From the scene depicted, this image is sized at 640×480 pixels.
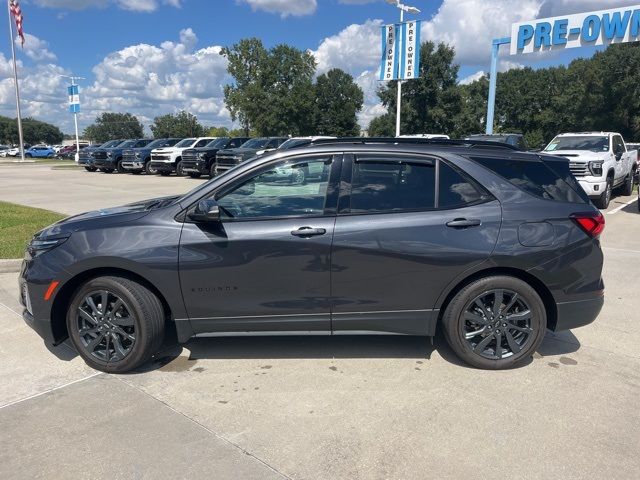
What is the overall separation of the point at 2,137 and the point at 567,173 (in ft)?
448

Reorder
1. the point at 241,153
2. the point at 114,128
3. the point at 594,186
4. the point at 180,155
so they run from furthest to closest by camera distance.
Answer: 1. the point at 114,128
2. the point at 180,155
3. the point at 241,153
4. the point at 594,186

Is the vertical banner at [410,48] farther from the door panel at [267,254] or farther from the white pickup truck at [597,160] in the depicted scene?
the door panel at [267,254]

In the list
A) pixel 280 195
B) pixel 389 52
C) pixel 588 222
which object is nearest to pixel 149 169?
pixel 389 52

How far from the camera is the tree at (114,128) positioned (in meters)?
138

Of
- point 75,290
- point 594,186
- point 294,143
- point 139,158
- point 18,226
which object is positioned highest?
point 294,143

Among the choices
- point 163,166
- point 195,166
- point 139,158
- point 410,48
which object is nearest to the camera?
point 195,166

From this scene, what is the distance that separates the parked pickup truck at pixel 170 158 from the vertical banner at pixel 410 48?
35.1 feet

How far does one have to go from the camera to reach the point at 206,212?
11.5 feet

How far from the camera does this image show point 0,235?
8047mm

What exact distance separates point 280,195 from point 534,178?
78.8 inches

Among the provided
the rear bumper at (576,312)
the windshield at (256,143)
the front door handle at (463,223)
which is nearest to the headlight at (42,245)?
the front door handle at (463,223)

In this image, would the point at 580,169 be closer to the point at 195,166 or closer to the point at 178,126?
the point at 195,166

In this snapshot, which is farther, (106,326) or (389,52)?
(389,52)

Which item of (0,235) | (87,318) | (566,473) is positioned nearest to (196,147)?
(0,235)
